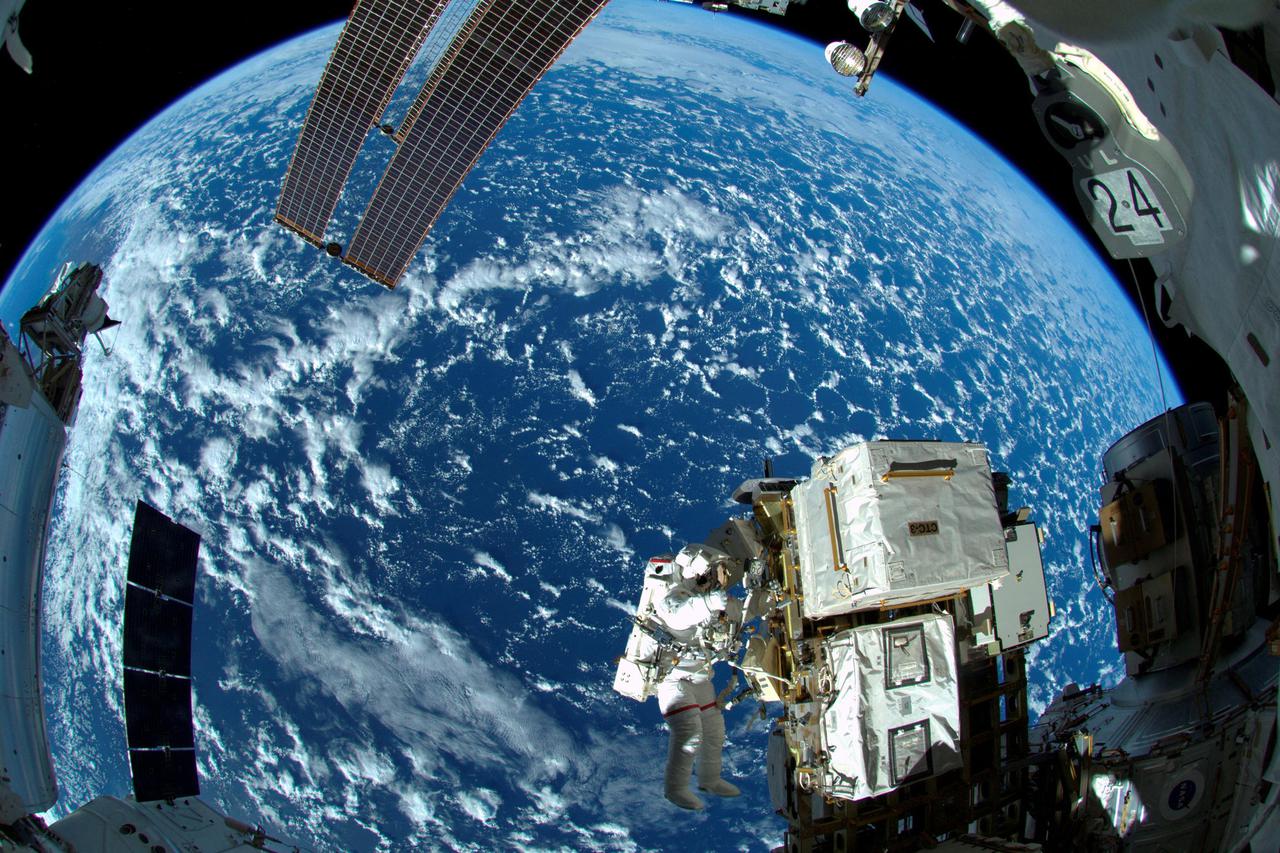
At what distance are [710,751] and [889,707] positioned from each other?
6.05 feet

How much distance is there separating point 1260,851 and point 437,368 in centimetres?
1658

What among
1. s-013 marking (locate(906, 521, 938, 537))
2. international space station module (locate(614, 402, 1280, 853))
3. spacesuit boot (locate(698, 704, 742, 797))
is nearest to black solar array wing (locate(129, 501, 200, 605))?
international space station module (locate(614, 402, 1280, 853))

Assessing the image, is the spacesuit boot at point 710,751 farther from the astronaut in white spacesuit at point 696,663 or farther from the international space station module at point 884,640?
the international space station module at point 884,640

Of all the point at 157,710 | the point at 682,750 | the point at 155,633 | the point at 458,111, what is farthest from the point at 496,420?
the point at 682,750

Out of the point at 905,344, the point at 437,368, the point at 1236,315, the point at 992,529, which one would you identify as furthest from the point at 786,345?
the point at 1236,315

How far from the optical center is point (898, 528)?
4469 mm

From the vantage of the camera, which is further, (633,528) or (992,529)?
(633,528)

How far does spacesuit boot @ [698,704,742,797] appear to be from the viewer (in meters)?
5.74

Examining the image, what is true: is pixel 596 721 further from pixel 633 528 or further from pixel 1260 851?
pixel 1260 851

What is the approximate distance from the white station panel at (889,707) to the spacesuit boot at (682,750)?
122 cm

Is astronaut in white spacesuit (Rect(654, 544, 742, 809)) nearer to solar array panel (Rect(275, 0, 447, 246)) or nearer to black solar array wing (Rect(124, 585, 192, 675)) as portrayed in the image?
black solar array wing (Rect(124, 585, 192, 675))

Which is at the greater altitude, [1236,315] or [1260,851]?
[1236,315]

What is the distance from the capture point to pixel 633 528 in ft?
49.7

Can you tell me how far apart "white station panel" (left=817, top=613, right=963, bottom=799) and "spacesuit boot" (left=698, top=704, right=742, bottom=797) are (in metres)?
1.14
